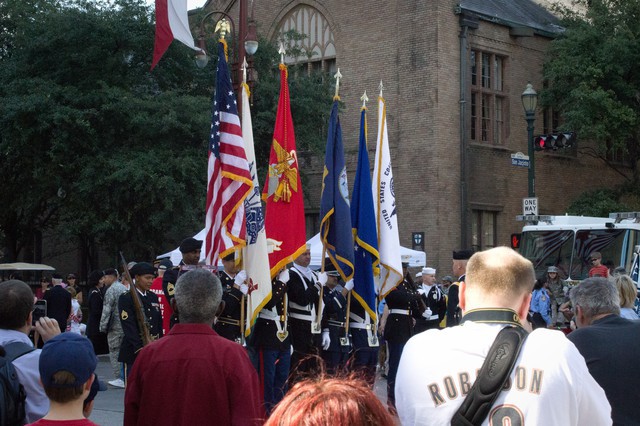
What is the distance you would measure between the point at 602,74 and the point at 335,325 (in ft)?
56.7

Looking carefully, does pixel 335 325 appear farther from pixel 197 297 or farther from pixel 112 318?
pixel 197 297

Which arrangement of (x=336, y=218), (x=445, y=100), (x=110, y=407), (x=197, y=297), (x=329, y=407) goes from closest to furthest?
(x=329, y=407) < (x=197, y=297) < (x=336, y=218) < (x=110, y=407) < (x=445, y=100)

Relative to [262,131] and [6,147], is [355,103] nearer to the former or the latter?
[262,131]

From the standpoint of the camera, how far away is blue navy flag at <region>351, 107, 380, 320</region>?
41.3ft

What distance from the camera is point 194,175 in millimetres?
24969

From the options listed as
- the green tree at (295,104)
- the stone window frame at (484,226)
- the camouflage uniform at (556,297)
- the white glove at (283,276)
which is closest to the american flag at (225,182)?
the white glove at (283,276)

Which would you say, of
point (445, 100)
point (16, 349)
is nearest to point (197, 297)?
point (16, 349)

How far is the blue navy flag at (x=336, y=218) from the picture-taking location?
1211cm

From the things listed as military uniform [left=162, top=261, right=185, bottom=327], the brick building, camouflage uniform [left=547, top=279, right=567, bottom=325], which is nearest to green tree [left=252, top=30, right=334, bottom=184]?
the brick building

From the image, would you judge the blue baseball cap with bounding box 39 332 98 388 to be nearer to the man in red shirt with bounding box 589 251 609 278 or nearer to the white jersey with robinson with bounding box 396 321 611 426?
the white jersey with robinson with bounding box 396 321 611 426

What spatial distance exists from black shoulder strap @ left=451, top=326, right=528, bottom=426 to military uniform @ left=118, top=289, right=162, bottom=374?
7.98 m

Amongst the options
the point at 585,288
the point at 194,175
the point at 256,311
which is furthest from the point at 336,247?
the point at 194,175

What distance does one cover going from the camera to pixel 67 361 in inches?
159

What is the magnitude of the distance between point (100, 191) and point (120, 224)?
101 cm
